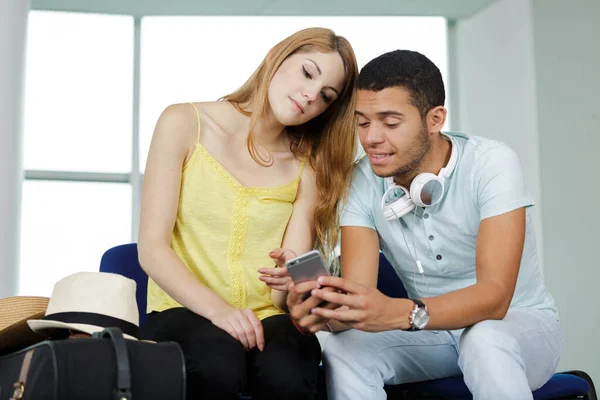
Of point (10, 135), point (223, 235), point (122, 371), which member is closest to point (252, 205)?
point (223, 235)

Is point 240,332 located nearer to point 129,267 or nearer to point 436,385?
point 436,385

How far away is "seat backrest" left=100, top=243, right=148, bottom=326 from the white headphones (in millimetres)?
826

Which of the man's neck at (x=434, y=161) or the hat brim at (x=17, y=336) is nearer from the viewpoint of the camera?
the hat brim at (x=17, y=336)

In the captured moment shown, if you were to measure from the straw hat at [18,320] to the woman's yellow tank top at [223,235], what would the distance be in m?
0.32

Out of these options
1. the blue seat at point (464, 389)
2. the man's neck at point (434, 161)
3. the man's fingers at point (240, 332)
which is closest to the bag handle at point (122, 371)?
the man's fingers at point (240, 332)

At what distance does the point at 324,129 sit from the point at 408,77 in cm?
42

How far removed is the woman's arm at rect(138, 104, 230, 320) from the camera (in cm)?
213

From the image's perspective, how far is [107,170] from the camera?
6.39 meters

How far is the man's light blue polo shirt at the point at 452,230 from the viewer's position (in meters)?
2.28

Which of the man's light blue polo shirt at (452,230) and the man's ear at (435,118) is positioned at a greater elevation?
the man's ear at (435,118)

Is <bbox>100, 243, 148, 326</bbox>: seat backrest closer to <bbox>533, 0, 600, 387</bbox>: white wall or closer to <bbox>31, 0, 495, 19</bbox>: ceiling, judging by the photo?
<bbox>533, 0, 600, 387</bbox>: white wall

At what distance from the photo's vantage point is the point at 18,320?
2.11 metres

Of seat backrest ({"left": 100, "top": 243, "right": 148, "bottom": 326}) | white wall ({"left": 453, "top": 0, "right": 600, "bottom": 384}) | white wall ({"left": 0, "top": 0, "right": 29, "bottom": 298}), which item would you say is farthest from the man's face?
white wall ({"left": 453, "top": 0, "right": 600, "bottom": 384})

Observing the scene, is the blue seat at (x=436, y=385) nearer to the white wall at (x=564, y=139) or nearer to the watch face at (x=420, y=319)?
the watch face at (x=420, y=319)
